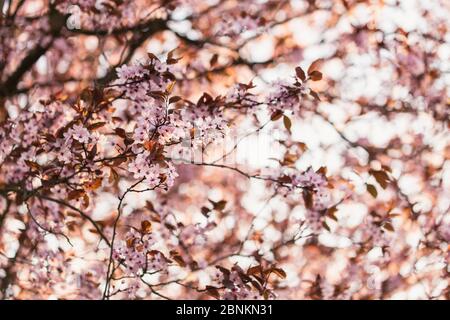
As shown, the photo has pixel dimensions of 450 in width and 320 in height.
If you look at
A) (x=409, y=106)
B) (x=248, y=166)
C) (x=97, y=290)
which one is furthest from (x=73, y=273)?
(x=409, y=106)

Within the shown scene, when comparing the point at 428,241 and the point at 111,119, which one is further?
the point at 428,241

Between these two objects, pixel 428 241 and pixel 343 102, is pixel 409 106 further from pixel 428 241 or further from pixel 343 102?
pixel 428 241

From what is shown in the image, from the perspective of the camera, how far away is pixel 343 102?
255 inches

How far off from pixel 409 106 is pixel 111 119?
3.10 metres

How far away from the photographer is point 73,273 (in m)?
5.66

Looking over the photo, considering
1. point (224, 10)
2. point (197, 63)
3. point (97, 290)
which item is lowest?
point (97, 290)

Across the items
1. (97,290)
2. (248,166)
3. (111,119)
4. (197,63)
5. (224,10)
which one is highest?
(224,10)
